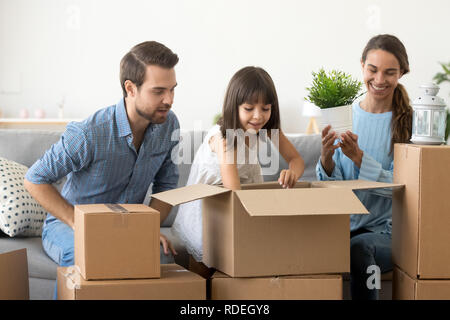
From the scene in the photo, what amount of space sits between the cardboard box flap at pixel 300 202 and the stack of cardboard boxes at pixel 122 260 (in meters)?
0.27

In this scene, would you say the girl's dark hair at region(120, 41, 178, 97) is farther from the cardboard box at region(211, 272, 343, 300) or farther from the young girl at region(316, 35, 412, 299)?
the cardboard box at region(211, 272, 343, 300)

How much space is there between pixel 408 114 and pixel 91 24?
17.2ft

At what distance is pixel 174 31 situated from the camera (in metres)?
6.58

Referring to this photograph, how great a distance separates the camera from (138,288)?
4.92 feet

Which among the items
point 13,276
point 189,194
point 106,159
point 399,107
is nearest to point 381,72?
point 399,107

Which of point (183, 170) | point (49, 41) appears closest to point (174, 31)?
point (49, 41)

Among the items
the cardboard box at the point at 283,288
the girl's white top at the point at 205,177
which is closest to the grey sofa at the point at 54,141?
the girl's white top at the point at 205,177

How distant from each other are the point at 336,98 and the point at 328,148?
0.18 metres

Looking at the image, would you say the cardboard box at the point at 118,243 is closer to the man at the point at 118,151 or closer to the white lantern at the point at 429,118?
the man at the point at 118,151

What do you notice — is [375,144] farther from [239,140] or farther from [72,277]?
[72,277]

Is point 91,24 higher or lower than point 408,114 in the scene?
higher

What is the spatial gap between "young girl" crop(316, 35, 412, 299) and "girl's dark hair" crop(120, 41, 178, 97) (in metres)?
0.57

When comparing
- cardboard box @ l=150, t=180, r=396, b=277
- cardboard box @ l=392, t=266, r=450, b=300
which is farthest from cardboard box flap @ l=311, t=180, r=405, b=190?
cardboard box @ l=392, t=266, r=450, b=300
